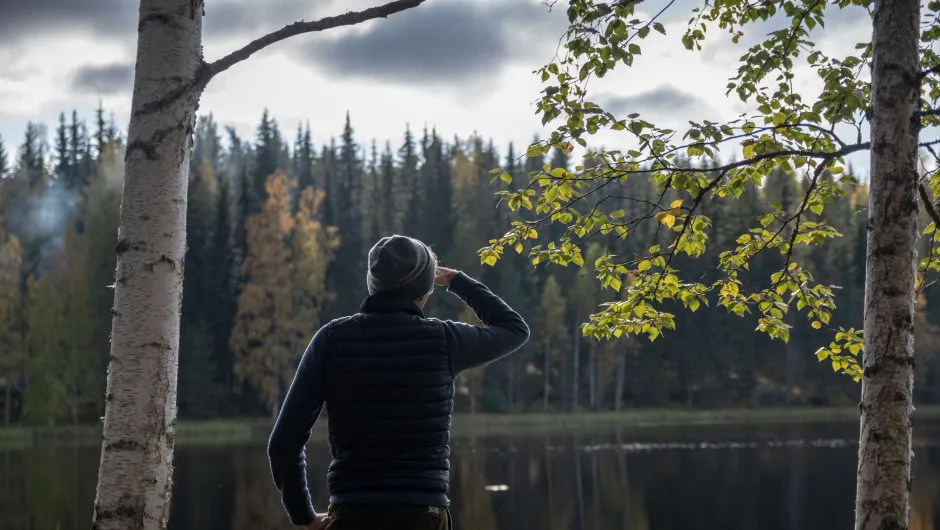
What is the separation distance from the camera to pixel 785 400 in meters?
59.5

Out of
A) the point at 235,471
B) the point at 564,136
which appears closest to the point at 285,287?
the point at 235,471

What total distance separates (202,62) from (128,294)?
0.97 meters

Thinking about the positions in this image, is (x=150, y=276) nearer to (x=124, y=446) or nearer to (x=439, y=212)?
(x=124, y=446)

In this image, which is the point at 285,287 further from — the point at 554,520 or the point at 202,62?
the point at 202,62

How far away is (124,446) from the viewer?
12.2 feet

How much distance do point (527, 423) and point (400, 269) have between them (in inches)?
1941

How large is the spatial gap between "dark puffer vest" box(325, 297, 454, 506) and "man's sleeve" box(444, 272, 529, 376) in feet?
0.30

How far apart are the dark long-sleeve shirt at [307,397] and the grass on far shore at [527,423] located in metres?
37.9

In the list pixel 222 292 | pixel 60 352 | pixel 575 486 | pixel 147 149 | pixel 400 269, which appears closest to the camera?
pixel 400 269

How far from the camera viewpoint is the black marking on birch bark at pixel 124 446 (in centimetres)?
371

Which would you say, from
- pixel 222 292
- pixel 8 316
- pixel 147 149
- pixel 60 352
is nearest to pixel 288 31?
pixel 147 149

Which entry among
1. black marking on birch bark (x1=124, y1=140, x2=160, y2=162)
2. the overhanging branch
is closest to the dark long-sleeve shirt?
black marking on birch bark (x1=124, y1=140, x2=160, y2=162)

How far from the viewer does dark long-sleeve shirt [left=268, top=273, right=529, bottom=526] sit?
324cm

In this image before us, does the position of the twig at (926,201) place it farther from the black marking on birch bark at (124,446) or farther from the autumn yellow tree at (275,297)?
the autumn yellow tree at (275,297)
